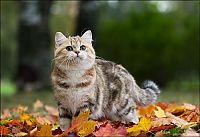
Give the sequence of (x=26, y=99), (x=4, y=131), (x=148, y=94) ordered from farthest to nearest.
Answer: (x=26, y=99) < (x=148, y=94) < (x=4, y=131)

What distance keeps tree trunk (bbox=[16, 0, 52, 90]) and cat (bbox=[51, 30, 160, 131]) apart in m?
6.90

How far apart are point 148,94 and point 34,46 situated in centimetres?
675

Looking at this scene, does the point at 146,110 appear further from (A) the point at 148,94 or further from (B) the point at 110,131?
(B) the point at 110,131

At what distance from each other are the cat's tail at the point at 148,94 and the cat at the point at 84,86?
11.8 inches

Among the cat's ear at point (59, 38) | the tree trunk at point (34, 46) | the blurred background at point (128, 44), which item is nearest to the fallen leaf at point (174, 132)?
the cat's ear at point (59, 38)

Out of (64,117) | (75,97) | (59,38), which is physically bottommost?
(64,117)

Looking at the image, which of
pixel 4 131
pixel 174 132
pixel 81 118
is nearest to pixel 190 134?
pixel 174 132

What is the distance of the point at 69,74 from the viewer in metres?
5.00

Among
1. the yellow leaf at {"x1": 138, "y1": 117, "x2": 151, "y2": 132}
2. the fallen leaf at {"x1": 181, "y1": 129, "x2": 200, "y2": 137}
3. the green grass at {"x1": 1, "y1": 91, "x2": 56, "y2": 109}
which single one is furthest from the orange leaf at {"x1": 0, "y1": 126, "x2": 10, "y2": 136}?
the green grass at {"x1": 1, "y1": 91, "x2": 56, "y2": 109}

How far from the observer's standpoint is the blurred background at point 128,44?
482 inches

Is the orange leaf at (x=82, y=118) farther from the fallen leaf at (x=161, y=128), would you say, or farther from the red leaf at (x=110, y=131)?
the fallen leaf at (x=161, y=128)

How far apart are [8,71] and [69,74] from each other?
A: 22867mm

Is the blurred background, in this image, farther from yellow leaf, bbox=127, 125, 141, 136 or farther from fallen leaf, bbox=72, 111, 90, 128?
yellow leaf, bbox=127, 125, 141, 136

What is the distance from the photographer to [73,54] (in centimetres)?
489
